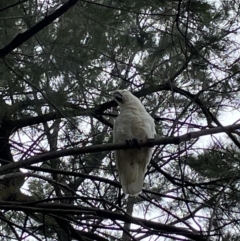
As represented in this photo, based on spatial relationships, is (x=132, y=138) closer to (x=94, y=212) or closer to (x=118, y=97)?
(x=118, y=97)

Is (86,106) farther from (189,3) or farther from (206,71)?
(189,3)

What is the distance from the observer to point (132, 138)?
2893 mm

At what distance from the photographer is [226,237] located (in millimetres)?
2691

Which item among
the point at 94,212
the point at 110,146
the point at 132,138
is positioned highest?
the point at 132,138

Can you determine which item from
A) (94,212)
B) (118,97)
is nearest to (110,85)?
(118,97)

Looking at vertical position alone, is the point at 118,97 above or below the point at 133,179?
above

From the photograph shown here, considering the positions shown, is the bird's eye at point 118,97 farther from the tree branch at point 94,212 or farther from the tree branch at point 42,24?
the tree branch at point 94,212

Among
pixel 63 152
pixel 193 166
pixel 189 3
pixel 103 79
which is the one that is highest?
pixel 103 79

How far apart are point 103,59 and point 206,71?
681 millimetres

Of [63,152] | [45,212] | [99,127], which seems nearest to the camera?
[63,152]

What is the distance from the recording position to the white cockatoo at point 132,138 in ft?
9.55

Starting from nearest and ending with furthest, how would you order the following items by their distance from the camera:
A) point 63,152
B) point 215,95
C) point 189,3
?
point 63,152
point 189,3
point 215,95

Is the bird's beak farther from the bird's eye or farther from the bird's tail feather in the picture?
the bird's tail feather

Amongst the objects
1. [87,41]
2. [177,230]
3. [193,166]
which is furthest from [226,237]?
[87,41]
